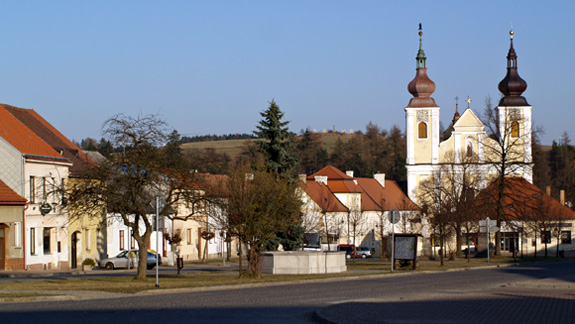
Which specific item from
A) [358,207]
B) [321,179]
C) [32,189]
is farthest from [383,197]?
[32,189]

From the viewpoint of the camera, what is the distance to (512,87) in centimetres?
8912

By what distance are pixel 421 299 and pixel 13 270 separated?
29.8m

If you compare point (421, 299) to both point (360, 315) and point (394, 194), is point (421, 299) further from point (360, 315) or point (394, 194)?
point (394, 194)

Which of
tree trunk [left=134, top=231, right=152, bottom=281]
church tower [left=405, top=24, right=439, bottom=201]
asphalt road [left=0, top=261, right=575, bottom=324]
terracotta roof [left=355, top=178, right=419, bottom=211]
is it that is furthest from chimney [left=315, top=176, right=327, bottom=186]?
asphalt road [left=0, top=261, right=575, bottom=324]

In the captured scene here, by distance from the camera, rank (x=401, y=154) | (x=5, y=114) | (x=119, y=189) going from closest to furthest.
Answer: (x=119, y=189)
(x=5, y=114)
(x=401, y=154)

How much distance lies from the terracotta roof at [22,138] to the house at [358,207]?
34556 millimetres

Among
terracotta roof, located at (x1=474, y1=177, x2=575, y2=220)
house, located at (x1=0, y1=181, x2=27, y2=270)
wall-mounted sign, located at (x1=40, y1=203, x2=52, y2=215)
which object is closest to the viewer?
house, located at (x1=0, y1=181, x2=27, y2=270)

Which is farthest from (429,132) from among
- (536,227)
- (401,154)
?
(401,154)

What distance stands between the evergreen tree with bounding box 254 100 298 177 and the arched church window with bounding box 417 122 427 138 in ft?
141

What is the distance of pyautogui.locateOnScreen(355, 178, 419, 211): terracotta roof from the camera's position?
3706 inches

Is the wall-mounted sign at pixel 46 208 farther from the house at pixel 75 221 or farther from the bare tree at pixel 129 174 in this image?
the bare tree at pixel 129 174

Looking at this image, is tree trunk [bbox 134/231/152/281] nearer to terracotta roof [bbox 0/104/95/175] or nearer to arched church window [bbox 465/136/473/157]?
terracotta roof [bbox 0/104/95/175]

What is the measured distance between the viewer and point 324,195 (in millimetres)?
86625

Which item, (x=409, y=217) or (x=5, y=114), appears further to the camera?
(x=409, y=217)
